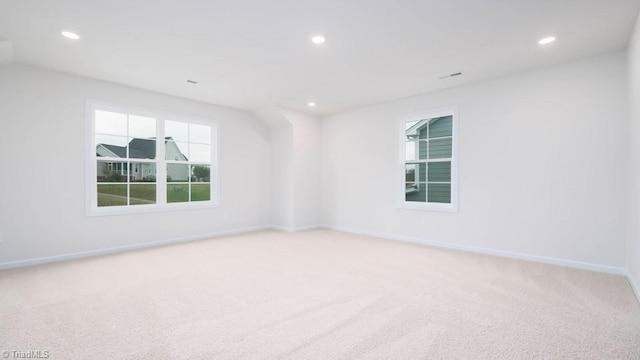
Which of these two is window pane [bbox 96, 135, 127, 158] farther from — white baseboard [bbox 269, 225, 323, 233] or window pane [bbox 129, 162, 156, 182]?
white baseboard [bbox 269, 225, 323, 233]

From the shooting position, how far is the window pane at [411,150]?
5238 millimetres

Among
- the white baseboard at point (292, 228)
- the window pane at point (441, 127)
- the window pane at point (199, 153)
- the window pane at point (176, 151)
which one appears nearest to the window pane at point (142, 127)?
the window pane at point (176, 151)

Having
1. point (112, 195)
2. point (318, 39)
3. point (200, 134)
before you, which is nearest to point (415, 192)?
point (318, 39)

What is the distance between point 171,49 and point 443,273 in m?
4.04

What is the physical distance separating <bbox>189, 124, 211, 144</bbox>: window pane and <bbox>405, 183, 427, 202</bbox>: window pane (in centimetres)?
389

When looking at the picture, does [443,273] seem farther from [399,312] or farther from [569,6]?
[569,6]

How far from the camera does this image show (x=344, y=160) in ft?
20.5

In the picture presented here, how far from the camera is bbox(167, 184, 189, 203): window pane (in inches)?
205

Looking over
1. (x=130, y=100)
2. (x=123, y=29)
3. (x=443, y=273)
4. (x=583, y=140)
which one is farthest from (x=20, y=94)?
(x=583, y=140)

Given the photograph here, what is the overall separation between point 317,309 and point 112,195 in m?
3.88

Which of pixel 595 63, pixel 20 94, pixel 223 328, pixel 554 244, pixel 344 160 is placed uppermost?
pixel 595 63

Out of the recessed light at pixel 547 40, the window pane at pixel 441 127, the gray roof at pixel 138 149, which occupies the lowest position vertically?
the gray roof at pixel 138 149

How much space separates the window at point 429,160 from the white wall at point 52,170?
414 centimetres

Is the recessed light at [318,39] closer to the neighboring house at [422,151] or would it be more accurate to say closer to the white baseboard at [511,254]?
the neighboring house at [422,151]
